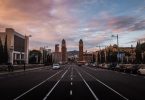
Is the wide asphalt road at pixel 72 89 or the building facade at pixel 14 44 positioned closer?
the wide asphalt road at pixel 72 89

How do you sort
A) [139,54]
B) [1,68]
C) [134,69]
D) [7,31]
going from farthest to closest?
1. [7,31]
2. [139,54]
3. [1,68]
4. [134,69]

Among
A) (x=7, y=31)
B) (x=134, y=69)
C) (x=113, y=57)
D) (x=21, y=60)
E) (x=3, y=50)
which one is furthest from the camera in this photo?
(x=21, y=60)

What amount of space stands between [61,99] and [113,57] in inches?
5904

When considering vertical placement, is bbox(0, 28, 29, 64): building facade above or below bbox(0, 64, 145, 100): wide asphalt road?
above

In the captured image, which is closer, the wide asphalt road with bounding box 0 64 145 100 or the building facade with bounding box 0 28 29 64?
the wide asphalt road with bounding box 0 64 145 100

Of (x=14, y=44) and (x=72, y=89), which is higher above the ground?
(x=14, y=44)

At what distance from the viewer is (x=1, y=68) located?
67750mm

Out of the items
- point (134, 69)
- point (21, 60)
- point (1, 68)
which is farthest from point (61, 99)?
point (21, 60)

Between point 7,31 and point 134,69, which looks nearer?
point 134,69

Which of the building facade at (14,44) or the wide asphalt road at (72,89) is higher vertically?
the building facade at (14,44)

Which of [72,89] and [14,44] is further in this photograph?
[14,44]

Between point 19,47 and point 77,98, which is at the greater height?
point 19,47

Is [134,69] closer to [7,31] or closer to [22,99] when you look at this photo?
[22,99]

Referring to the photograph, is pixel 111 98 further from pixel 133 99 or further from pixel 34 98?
pixel 34 98
